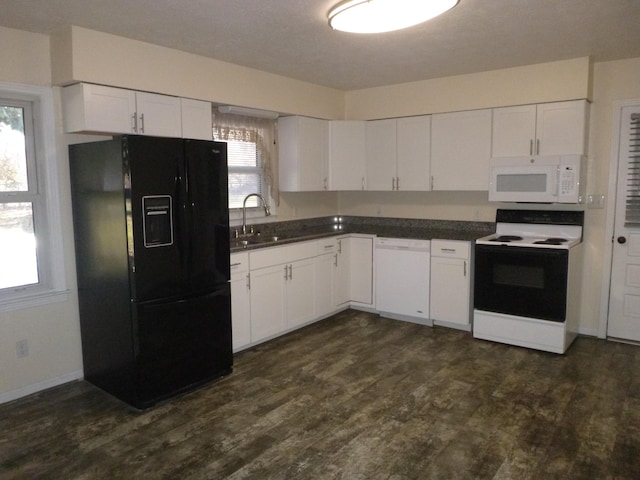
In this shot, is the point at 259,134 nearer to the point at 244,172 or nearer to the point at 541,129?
the point at 244,172

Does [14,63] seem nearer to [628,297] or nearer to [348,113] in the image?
[348,113]

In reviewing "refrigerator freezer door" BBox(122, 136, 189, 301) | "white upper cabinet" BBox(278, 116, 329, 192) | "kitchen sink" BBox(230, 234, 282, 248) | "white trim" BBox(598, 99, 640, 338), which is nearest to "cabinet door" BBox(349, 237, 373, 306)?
"white upper cabinet" BBox(278, 116, 329, 192)

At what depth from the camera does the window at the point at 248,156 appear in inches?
176

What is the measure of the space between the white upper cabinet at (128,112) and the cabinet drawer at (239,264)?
102cm

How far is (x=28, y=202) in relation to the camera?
329cm

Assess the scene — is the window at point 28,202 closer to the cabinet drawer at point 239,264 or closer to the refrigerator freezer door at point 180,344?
the refrigerator freezer door at point 180,344

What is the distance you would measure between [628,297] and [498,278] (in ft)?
3.84

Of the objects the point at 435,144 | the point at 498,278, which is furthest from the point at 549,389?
the point at 435,144

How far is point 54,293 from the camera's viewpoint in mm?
3367

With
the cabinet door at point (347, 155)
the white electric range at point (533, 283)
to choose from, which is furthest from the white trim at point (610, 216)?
the cabinet door at point (347, 155)

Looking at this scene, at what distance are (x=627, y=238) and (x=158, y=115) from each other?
13.3 feet

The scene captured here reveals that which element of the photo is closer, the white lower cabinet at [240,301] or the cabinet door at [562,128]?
the white lower cabinet at [240,301]

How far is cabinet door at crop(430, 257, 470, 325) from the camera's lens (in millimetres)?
4422

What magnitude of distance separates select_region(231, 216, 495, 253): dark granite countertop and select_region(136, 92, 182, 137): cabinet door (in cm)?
109
